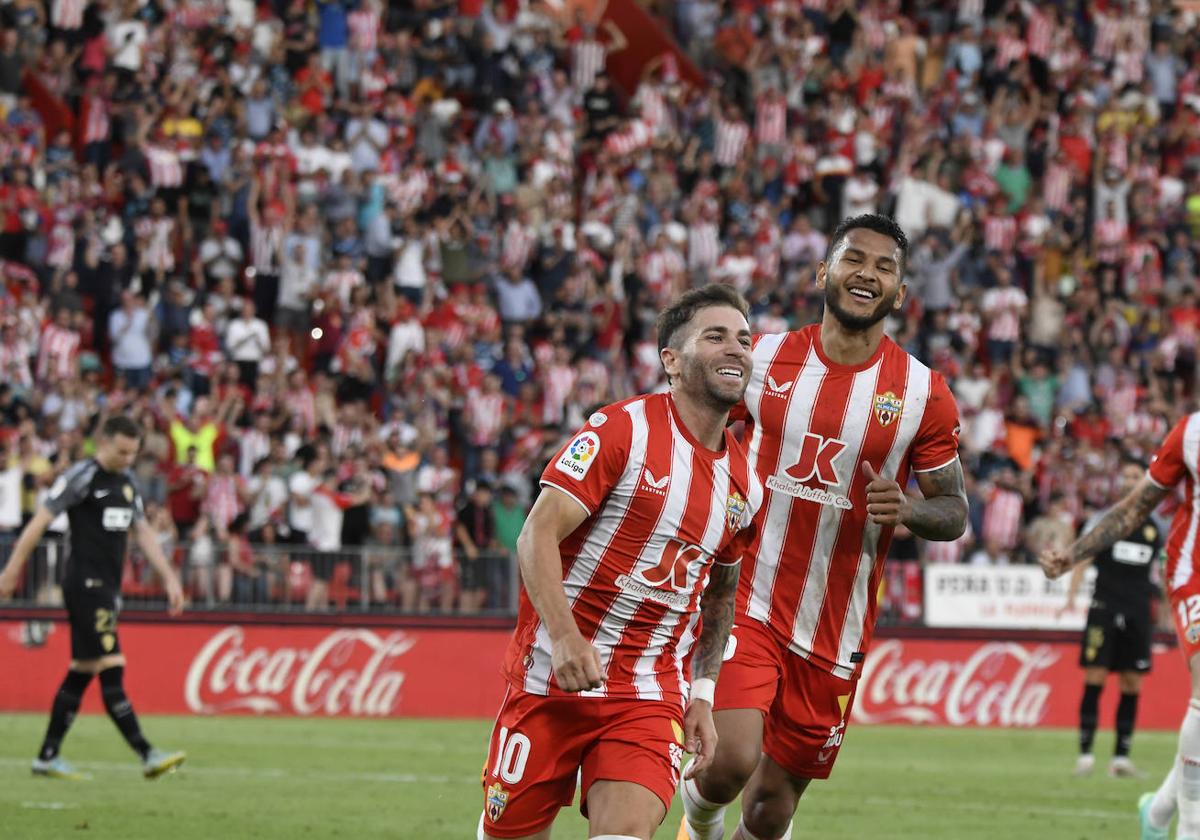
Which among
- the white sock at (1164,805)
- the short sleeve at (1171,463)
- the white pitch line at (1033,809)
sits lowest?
the white pitch line at (1033,809)

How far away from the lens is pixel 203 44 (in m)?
26.9

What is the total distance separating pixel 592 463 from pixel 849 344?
76.8 inches

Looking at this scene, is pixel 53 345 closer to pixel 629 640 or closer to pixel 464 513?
pixel 464 513

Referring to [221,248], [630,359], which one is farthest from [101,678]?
[630,359]

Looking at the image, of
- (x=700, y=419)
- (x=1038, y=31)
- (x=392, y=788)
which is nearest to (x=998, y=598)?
(x=392, y=788)

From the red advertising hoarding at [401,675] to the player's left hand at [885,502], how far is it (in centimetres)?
1368

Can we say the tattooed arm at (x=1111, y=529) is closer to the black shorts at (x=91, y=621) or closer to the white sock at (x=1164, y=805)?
the white sock at (x=1164, y=805)

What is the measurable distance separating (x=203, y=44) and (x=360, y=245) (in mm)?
3842

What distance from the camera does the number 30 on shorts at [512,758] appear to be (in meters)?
6.79

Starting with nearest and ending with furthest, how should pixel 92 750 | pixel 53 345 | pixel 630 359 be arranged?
pixel 92 750 → pixel 53 345 → pixel 630 359

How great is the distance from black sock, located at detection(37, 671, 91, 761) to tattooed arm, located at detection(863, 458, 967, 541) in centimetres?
746

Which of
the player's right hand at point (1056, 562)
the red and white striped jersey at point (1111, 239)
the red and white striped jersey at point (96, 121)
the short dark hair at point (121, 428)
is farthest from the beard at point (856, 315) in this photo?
the red and white striped jersey at point (1111, 239)

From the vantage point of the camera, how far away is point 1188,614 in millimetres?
9852

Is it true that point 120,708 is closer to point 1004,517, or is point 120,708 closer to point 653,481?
point 653,481
